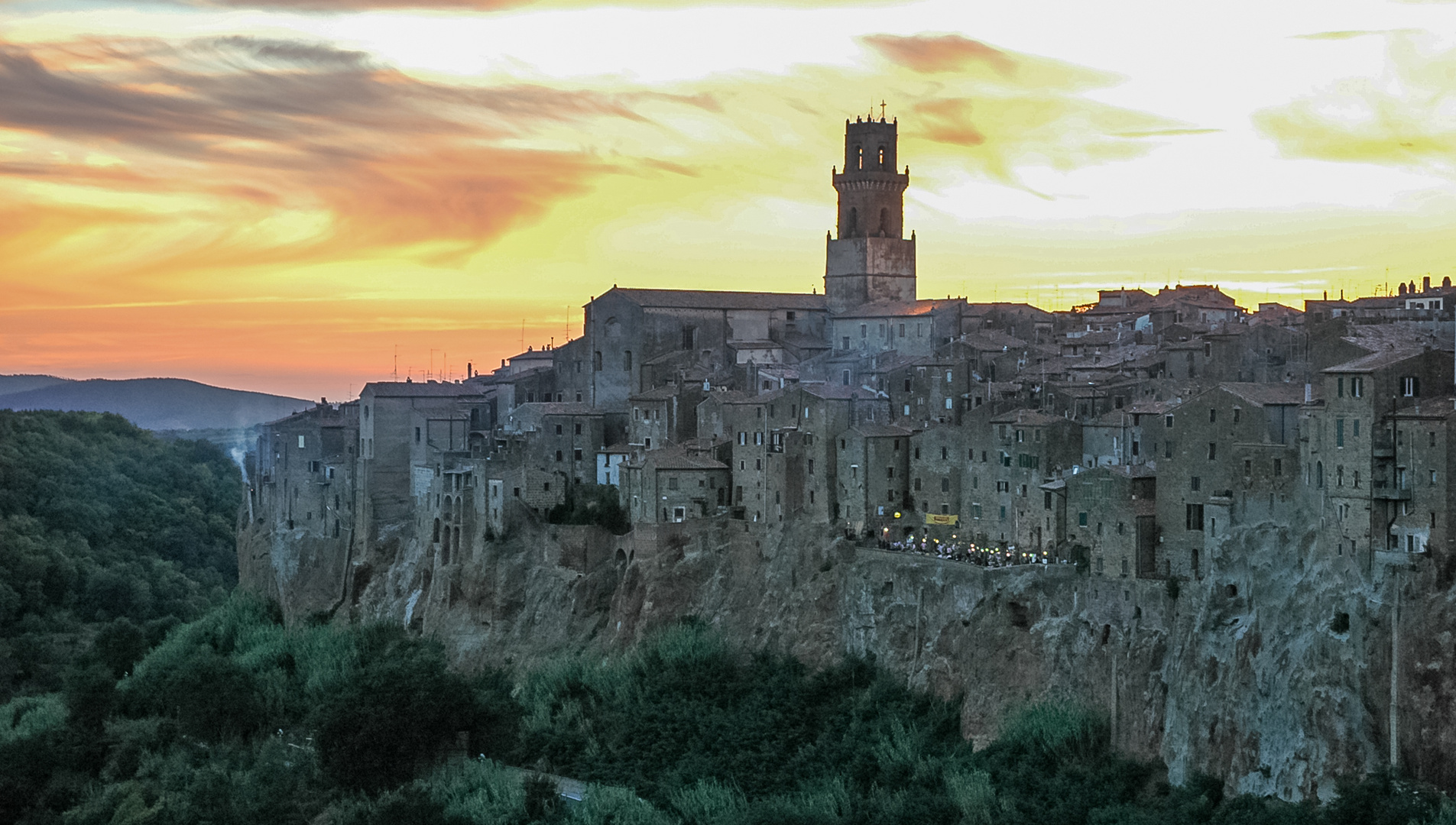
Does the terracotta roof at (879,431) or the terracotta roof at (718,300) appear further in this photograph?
the terracotta roof at (718,300)

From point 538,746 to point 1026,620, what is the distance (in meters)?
15.6

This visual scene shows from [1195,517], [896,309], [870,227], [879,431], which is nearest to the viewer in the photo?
[1195,517]

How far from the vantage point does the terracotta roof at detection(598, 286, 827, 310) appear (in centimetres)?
7338

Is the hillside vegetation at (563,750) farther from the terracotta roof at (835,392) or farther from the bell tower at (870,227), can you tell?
the bell tower at (870,227)

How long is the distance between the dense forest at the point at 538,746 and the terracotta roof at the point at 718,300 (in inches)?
607

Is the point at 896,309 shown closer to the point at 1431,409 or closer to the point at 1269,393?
the point at 1269,393

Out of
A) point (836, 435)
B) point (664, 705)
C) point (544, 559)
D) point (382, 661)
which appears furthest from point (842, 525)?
point (382, 661)

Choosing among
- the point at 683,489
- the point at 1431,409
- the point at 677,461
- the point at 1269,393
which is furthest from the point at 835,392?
the point at 1431,409

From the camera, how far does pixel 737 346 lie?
7356 centimetres

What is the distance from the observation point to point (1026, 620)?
165ft

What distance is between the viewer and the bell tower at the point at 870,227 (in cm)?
7831

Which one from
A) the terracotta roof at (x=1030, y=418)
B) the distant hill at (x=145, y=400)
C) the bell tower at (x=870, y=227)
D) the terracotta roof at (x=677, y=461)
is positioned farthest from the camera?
the distant hill at (x=145, y=400)

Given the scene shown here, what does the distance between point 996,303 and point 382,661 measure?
27.7 m

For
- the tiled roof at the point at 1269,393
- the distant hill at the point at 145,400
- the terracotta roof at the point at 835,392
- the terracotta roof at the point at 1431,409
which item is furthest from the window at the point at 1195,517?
the distant hill at the point at 145,400
